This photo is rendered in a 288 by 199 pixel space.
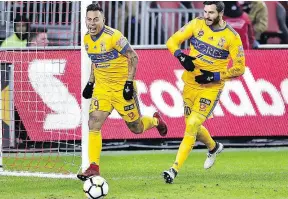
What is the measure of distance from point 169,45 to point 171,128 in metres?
3.77

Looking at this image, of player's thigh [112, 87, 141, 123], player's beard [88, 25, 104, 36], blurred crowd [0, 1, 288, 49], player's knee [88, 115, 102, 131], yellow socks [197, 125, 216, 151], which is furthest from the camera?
blurred crowd [0, 1, 288, 49]

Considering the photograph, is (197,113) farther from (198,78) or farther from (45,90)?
(45,90)

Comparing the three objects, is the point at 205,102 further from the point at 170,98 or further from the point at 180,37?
the point at 170,98

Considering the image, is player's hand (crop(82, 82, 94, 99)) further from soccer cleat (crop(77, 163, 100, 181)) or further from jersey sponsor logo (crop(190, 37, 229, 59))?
jersey sponsor logo (crop(190, 37, 229, 59))

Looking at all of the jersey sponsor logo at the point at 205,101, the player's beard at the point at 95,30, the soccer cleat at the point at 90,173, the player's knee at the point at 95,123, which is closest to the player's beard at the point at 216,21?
the jersey sponsor logo at the point at 205,101

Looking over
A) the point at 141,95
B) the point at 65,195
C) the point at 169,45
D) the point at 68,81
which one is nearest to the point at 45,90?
the point at 68,81

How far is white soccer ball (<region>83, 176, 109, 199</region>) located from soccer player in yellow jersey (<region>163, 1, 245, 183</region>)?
6.77ft

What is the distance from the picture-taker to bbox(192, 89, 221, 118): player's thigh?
13.9 meters

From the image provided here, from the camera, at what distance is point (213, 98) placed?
14.0 m

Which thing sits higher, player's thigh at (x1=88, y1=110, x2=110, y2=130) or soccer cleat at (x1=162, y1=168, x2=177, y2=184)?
player's thigh at (x1=88, y1=110, x2=110, y2=130)

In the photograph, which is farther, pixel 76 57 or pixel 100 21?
pixel 76 57

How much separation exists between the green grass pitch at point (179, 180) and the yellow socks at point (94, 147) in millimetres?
394

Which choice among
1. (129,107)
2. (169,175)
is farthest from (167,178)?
(129,107)

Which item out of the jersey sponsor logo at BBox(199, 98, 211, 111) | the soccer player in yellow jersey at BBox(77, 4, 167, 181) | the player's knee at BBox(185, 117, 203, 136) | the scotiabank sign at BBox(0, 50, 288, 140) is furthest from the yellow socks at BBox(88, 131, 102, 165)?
the scotiabank sign at BBox(0, 50, 288, 140)
